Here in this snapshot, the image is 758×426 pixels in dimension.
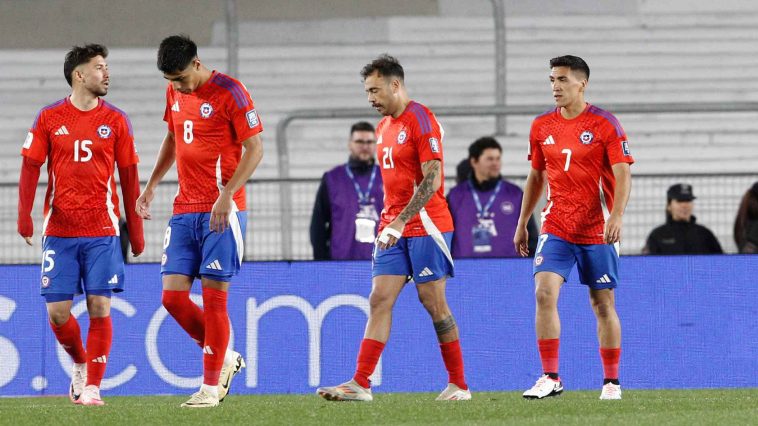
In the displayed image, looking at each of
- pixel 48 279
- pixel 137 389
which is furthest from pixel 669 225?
pixel 48 279

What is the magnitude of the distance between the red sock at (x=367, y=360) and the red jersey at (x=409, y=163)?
71 cm

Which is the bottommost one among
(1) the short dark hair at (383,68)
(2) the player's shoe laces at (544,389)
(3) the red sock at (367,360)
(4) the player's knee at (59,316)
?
(2) the player's shoe laces at (544,389)

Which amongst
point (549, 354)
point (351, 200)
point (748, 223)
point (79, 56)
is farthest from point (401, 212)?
point (748, 223)

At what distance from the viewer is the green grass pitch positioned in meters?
7.07

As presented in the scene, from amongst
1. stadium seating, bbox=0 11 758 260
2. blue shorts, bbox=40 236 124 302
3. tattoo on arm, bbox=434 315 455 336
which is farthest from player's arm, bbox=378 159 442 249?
stadium seating, bbox=0 11 758 260

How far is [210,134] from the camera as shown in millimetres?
8023

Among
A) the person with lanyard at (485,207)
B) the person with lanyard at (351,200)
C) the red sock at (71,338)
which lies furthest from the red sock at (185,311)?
the person with lanyard at (485,207)

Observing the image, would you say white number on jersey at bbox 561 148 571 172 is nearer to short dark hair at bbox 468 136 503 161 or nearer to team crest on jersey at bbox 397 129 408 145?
team crest on jersey at bbox 397 129 408 145

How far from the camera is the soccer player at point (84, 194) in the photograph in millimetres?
8656

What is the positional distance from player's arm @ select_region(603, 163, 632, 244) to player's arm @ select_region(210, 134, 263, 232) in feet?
7.17

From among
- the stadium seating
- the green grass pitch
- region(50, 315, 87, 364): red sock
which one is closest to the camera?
the green grass pitch

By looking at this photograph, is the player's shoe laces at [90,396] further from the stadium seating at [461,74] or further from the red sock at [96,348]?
the stadium seating at [461,74]

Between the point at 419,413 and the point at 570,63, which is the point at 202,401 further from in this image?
the point at 570,63

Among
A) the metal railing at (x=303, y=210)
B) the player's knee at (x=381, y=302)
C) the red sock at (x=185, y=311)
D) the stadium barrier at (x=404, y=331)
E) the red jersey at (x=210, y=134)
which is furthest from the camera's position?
the metal railing at (x=303, y=210)
